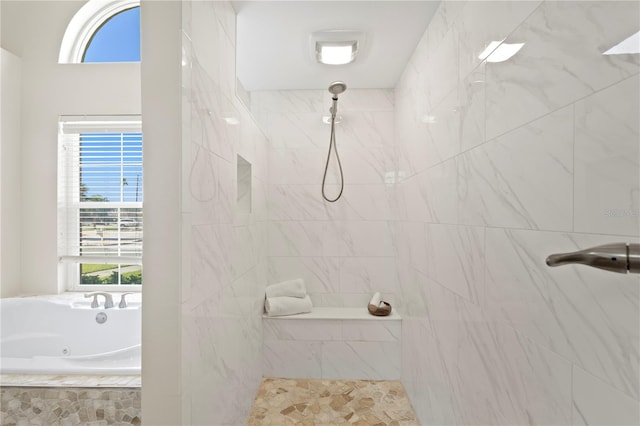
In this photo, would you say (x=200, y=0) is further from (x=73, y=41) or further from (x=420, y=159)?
(x=73, y=41)

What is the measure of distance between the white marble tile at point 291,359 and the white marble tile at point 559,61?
204cm

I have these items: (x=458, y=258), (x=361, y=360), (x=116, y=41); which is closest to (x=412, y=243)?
(x=458, y=258)

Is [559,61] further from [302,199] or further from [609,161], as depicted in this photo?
[302,199]

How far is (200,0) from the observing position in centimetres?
119

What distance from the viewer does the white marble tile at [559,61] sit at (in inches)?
23.4

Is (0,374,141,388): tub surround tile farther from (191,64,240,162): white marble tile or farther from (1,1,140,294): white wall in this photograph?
(1,1,140,294): white wall

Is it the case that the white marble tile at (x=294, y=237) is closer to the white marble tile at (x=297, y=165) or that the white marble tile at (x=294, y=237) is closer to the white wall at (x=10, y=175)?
the white marble tile at (x=297, y=165)

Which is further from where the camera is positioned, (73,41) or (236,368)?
(73,41)

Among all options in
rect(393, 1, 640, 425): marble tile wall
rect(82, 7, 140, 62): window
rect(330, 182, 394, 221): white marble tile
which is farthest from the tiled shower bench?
rect(82, 7, 140, 62): window

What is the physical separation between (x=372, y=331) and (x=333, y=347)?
1.09ft

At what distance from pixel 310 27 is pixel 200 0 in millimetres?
814

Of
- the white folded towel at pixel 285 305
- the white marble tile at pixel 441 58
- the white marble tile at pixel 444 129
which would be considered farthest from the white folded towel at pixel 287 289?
the white marble tile at pixel 441 58

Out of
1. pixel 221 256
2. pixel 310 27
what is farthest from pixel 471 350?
pixel 310 27

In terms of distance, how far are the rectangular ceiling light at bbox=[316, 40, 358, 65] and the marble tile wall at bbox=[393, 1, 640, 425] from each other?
1.85ft
